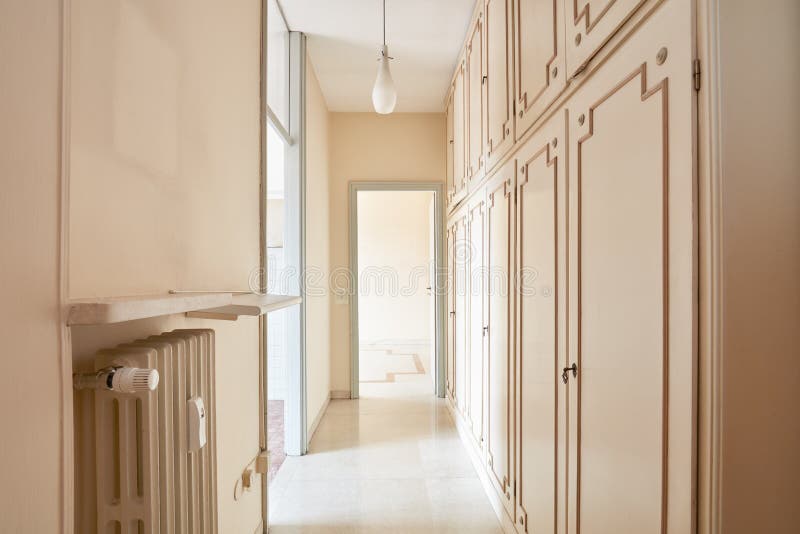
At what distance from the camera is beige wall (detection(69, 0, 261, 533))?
0.87 m

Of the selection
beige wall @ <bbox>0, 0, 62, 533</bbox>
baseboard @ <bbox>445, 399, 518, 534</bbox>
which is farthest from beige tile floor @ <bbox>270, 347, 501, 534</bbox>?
beige wall @ <bbox>0, 0, 62, 533</bbox>

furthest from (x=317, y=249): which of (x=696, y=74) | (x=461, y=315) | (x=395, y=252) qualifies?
(x=395, y=252)

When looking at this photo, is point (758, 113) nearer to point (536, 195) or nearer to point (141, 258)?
point (536, 195)

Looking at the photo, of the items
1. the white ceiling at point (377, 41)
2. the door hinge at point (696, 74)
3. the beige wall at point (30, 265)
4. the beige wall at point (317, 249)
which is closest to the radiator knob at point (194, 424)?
the beige wall at point (30, 265)

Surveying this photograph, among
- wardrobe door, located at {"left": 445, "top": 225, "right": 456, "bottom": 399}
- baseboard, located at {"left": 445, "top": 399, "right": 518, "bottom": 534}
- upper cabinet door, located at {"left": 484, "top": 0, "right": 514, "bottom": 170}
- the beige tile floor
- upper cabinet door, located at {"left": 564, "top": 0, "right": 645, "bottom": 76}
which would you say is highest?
upper cabinet door, located at {"left": 484, "top": 0, "right": 514, "bottom": 170}

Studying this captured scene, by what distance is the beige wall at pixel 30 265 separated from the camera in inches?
24.2

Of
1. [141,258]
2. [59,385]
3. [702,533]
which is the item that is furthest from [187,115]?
[702,533]

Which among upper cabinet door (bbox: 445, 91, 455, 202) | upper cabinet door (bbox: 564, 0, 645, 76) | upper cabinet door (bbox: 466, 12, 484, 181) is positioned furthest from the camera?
upper cabinet door (bbox: 445, 91, 455, 202)

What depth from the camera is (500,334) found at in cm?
222

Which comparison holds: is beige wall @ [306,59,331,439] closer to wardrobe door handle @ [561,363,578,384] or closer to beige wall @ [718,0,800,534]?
wardrobe door handle @ [561,363,578,384]

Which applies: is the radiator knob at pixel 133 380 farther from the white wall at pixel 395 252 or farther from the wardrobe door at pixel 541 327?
the white wall at pixel 395 252

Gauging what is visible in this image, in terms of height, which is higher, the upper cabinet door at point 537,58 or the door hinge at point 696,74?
the upper cabinet door at point 537,58

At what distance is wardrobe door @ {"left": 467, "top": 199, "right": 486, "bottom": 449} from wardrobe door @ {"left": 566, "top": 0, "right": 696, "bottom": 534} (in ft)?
4.34

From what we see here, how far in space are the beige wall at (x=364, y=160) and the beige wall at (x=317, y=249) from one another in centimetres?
12
